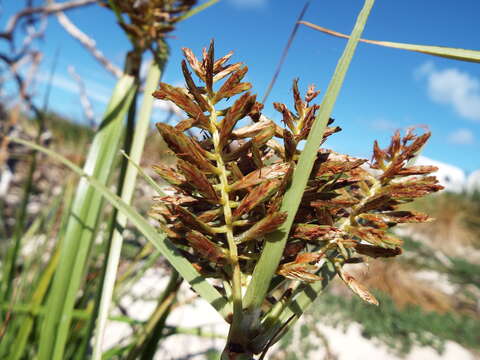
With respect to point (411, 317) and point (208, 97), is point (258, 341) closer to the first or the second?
point (208, 97)

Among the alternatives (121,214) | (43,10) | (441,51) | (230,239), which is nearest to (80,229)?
(121,214)

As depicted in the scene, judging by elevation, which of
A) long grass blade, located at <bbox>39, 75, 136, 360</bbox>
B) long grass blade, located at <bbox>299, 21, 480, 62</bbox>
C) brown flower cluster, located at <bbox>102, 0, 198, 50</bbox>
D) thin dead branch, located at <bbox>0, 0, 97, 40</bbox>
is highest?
thin dead branch, located at <bbox>0, 0, 97, 40</bbox>

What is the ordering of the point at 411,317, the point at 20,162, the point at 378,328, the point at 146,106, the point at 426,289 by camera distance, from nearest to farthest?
the point at 146,106
the point at 378,328
the point at 411,317
the point at 20,162
the point at 426,289

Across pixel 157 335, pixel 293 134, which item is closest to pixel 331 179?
pixel 293 134

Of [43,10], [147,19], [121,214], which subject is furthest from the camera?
[43,10]

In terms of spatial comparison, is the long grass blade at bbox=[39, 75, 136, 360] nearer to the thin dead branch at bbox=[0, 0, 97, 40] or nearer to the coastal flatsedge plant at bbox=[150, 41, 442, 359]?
the coastal flatsedge plant at bbox=[150, 41, 442, 359]

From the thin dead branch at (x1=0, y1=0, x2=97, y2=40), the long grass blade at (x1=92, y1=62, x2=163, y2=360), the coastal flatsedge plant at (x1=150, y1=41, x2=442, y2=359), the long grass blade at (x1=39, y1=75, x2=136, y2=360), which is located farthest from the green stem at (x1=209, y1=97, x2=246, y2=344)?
the thin dead branch at (x1=0, y1=0, x2=97, y2=40)

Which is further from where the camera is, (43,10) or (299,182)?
(43,10)

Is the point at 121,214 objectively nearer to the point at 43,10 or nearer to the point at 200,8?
the point at 200,8
